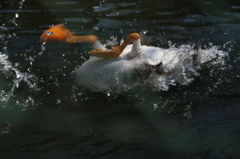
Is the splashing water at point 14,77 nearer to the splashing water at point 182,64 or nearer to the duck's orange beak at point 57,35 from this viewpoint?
the duck's orange beak at point 57,35

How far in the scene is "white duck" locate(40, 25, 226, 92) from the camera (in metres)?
3.88

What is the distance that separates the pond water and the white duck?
143 millimetres

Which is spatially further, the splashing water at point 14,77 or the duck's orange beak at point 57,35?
the duck's orange beak at point 57,35

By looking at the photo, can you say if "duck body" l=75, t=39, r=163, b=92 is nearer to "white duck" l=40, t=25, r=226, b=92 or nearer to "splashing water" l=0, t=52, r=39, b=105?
"white duck" l=40, t=25, r=226, b=92

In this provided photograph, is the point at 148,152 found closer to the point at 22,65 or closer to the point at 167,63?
the point at 167,63

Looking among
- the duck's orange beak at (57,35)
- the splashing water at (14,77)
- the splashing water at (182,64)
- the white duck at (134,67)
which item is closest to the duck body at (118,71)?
the white duck at (134,67)

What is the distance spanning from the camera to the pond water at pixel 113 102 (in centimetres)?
324

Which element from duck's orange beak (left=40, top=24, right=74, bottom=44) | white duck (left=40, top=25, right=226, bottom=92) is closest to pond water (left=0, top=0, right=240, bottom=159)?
white duck (left=40, top=25, right=226, bottom=92)

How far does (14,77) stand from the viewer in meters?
4.60

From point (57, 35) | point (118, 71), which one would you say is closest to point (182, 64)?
point (118, 71)

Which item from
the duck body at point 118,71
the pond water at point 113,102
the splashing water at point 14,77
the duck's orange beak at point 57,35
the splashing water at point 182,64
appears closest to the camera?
the pond water at point 113,102

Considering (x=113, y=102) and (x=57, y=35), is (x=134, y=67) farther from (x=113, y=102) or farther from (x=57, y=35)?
(x=57, y=35)

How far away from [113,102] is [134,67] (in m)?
0.47

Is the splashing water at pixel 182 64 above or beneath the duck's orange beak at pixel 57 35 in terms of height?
beneath
